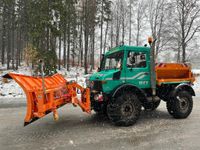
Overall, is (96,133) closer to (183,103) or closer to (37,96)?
(37,96)

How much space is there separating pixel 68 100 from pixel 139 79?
228 cm

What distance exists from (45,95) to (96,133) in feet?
5.54

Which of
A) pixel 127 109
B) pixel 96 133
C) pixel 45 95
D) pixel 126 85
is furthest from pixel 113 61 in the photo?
pixel 45 95

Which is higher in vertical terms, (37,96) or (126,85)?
(126,85)

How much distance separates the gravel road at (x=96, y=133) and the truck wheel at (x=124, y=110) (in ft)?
0.69

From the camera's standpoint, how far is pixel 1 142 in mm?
5652

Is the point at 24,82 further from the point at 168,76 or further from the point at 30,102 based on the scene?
the point at 168,76

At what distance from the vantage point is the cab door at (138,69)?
7203mm

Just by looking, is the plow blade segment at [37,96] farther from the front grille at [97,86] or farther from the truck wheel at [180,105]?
the truck wheel at [180,105]

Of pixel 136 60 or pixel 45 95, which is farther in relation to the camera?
pixel 136 60

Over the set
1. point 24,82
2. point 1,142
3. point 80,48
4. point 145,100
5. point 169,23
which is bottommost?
point 1,142

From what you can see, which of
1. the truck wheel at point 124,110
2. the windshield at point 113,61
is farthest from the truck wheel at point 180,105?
the windshield at point 113,61

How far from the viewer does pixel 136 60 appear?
732 cm

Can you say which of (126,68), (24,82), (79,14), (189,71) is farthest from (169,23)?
(24,82)
